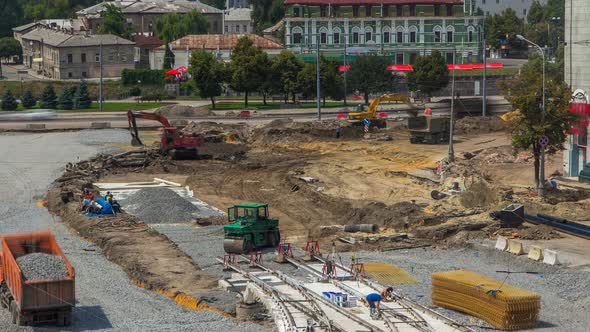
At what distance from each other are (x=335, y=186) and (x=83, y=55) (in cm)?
7867

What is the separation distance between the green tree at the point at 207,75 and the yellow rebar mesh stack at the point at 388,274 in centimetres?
6556

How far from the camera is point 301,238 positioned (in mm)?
47688

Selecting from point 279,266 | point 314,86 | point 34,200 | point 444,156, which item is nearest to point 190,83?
point 314,86

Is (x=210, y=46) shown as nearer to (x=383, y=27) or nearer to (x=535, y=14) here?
(x=383, y=27)

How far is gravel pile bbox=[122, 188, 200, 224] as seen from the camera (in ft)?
169

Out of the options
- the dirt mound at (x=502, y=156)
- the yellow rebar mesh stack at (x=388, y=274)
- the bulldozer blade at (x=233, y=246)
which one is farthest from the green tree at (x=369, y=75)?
the yellow rebar mesh stack at (x=388, y=274)

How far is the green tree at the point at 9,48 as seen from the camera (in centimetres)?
15562

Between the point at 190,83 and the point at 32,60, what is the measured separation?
1535 inches

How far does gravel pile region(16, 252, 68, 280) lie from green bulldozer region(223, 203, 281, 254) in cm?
953

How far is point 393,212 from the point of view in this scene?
167 ft

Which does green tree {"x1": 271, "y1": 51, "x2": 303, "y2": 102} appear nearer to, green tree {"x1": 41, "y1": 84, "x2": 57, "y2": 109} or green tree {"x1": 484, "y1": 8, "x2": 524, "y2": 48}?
green tree {"x1": 41, "y1": 84, "x2": 57, "y2": 109}

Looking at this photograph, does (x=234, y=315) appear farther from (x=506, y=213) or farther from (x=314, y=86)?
(x=314, y=86)

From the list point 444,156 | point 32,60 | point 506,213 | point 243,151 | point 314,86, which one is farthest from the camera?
point 32,60

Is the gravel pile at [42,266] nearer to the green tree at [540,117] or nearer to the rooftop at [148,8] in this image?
the green tree at [540,117]
